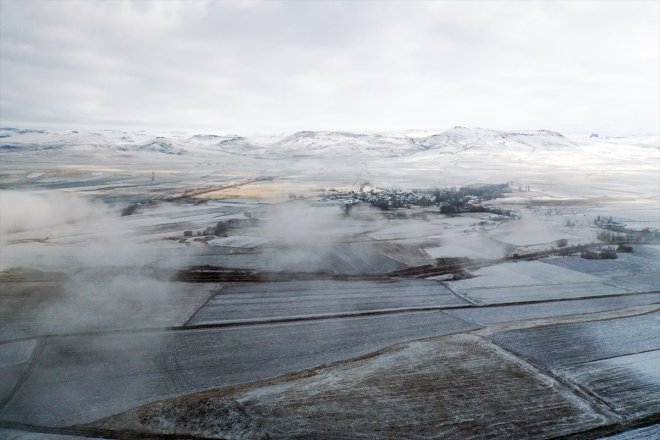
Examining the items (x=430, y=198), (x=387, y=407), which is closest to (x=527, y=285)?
(x=387, y=407)

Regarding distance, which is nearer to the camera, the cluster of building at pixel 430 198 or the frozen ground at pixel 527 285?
the frozen ground at pixel 527 285

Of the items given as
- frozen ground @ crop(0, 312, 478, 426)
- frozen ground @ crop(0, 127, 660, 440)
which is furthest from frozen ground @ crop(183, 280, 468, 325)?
frozen ground @ crop(0, 312, 478, 426)

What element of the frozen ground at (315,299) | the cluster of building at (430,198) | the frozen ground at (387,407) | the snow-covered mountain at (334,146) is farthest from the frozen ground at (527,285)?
the snow-covered mountain at (334,146)

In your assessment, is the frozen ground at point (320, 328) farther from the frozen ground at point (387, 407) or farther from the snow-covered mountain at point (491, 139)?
the snow-covered mountain at point (491, 139)

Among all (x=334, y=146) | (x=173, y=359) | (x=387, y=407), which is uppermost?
(x=334, y=146)

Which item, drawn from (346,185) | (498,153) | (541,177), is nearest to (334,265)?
(346,185)

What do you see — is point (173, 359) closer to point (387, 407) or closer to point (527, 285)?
point (387, 407)

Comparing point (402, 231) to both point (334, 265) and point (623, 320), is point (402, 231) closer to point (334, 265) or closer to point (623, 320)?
point (334, 265)

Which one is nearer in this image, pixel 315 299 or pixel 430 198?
pixel 315 299

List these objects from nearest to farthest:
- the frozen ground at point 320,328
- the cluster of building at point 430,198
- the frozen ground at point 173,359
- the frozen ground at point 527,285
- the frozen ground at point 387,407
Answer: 1. the frozen ground at point 387,407
2. the frozen ground at point 320,328
3. the frozen ground at point 173,359
4. the frozen ground at point 527,285
5. the cluster of building at point 430,198

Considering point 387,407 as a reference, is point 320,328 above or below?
above

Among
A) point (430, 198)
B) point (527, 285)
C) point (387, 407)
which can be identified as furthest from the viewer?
point (430, 198)

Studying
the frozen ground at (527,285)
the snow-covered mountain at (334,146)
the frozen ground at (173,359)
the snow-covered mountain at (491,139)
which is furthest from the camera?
the snow-covered mountain at (491,139)
